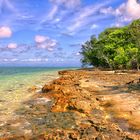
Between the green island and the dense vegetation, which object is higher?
the dense vegetation

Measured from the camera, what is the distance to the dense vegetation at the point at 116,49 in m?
81.1

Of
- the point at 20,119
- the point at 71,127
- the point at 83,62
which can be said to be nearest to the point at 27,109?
the point at 20,119

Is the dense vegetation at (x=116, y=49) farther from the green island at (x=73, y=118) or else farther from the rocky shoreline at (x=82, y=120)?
the rocky shoreline at (x=82, y=120)

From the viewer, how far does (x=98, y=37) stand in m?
103

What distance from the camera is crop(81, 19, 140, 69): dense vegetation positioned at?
3191 inches

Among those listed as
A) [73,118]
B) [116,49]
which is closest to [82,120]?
[73,118]

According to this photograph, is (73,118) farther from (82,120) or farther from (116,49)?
(116,49)

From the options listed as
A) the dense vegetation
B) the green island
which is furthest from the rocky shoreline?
the dense vegetation

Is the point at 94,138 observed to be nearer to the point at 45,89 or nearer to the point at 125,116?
the point at 125,116

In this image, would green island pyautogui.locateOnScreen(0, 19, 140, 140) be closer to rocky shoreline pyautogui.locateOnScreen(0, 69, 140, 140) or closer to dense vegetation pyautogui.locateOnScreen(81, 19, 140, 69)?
rocky shoreline pyautogui.locateOnScreen(0, 69, 140, 140)

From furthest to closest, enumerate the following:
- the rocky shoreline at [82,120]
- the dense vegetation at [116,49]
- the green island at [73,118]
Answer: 1. the dense vegetation at [116,49]
2. the green island at [73,118]
3. the rocky shoreline at [82,120]

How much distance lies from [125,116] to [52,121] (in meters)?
5.18

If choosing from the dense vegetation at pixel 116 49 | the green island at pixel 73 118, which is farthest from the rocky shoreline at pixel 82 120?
the dense vegetation at pixel 116 49

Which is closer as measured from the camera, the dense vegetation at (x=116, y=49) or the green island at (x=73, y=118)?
the green island at (x=73, y=118)
